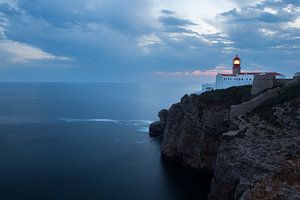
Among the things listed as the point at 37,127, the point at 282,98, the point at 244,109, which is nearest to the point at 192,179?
the point at 244,109

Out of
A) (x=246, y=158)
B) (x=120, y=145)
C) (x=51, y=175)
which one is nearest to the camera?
(x=246, y=158)

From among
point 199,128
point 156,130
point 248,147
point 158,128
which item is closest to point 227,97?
point 199,128

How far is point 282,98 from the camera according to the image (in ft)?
130

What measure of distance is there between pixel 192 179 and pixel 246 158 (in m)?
17.2

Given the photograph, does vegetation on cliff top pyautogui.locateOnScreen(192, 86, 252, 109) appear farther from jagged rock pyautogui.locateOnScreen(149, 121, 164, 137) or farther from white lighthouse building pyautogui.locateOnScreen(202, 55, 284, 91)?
jagged rock pyautogui.locateOnScreen(149, 121, 164, 137)

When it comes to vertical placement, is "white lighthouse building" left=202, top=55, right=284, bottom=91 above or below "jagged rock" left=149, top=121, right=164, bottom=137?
above

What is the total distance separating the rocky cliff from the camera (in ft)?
77.1

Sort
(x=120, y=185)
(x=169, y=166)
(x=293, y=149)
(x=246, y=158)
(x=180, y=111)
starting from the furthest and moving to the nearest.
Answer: (x=180, y=111) → (x=169, y=166) → (x=120, y=185) → (x=246, y=158) → (x=293, y=149)

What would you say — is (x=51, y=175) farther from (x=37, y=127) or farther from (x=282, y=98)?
(x=37, y=127)

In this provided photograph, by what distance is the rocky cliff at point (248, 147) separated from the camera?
2350 centimetres

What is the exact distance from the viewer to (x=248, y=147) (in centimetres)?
3186

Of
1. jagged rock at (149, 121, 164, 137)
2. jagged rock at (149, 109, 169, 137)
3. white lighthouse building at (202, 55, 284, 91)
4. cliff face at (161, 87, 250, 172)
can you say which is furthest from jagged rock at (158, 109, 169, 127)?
cliff face at (161, 87, 250, 172)

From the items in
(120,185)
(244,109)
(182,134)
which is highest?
(244,109)

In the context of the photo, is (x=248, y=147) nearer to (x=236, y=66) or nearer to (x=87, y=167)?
(x=87, y=167)
